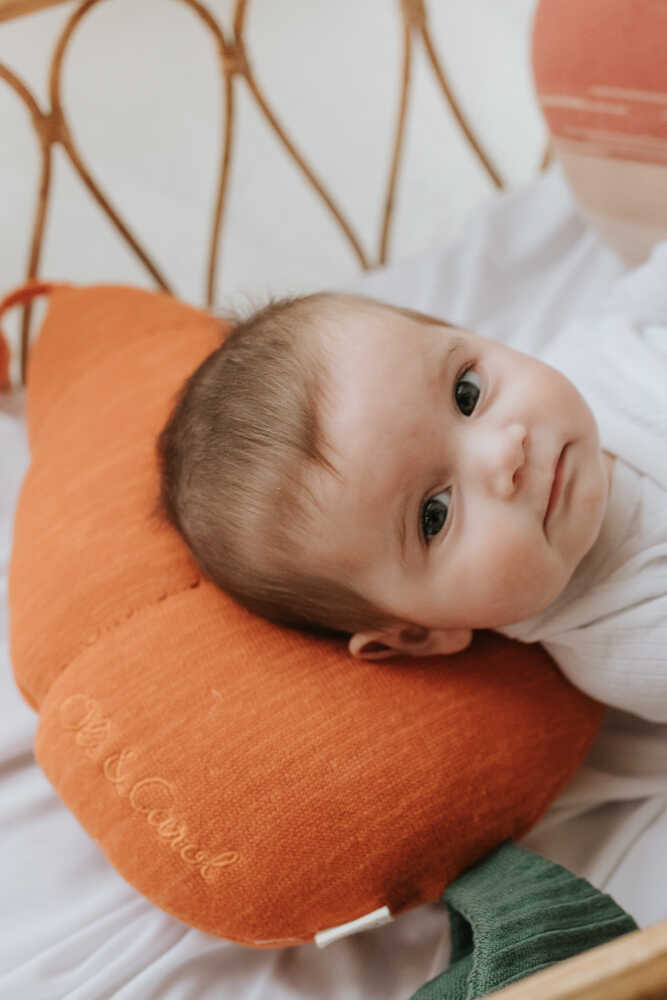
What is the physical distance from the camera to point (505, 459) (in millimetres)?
695

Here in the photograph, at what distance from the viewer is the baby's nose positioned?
70 centimetres

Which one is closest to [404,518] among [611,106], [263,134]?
[611,106]

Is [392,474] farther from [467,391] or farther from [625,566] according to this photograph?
[625,566]

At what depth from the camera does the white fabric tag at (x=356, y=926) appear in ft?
2.41

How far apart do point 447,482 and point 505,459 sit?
0.17 ft

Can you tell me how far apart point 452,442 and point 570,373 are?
0.82 feet

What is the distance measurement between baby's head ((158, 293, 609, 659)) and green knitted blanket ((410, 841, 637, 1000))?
7.4 inches

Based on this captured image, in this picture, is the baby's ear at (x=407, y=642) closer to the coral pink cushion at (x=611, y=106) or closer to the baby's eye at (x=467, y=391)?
the baby's eye at (x=467, y=391)

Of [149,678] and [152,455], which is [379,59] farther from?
[149,678]

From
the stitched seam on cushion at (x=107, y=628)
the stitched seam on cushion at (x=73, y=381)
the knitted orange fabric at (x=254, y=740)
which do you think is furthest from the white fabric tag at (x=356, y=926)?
the stitched seam on cushion at (x=73, y=381)

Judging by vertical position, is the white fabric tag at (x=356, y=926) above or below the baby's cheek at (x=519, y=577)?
below

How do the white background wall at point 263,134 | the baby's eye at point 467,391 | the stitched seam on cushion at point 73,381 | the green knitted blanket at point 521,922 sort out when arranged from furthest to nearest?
1. the white background wall at point 263,134
2. the stitched seam on cushion at point 73,381
3. the baby's eye at point 467,391
4. the green knitted blanket at point 521,922

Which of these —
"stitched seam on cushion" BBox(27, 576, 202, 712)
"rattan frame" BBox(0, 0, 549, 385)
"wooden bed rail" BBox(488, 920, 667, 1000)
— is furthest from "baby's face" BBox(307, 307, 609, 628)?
"rattan frame" BBox(0, 0, 549, 385)

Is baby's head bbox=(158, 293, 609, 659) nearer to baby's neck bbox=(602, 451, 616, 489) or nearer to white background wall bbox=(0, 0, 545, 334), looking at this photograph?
baby's neck bbox=(602, 451, 616, 489)
